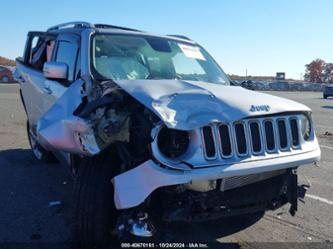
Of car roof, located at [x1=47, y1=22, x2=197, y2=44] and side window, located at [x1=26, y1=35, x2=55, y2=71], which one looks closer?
car roof, located at [x1=47, y1=22, x2=197, y2=44]

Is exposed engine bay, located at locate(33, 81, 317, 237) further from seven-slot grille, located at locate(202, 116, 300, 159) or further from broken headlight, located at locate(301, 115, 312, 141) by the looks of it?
broken headlight, located at locate(301, 115, 312, 141)

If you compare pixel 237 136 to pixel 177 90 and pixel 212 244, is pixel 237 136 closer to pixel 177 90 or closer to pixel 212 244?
pixel 177 90

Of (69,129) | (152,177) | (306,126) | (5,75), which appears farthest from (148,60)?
(5,75)

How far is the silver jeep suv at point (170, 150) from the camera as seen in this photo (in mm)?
3557

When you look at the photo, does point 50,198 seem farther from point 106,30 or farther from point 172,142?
point 172,142

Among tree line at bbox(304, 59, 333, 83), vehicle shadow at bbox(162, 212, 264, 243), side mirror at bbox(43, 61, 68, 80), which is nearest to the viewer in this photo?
vehicle shadow at bbox(162, 212, 264, 243)

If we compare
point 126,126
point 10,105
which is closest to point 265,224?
point 126,126

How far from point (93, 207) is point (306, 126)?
7.42ft

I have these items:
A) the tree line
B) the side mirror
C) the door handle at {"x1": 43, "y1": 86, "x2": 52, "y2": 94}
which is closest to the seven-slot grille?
the side mirror

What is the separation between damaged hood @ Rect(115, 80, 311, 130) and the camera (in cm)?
357

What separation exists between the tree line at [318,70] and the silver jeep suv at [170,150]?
12487cm

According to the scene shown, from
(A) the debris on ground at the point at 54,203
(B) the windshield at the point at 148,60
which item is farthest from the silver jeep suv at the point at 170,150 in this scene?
(A) the debris on ground at the point at 54,203

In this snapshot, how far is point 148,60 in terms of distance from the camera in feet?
17.8

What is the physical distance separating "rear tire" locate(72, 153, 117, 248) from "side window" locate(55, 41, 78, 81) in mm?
1735
